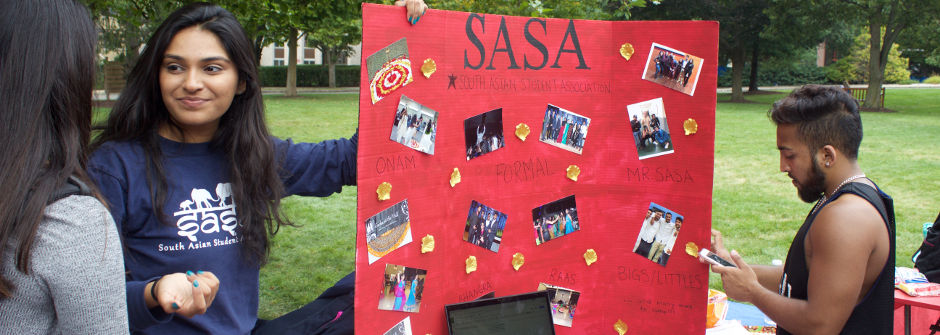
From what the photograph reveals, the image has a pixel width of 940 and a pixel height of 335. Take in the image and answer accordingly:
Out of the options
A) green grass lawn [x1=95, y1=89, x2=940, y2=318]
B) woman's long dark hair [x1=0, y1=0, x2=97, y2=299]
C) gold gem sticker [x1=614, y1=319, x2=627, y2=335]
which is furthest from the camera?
green grass lawn [x1=95, y1=89, x2=940, y2=318]

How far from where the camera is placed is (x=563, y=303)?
2875 millimetres

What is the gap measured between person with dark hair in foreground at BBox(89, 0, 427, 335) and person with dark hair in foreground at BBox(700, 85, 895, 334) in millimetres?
1704

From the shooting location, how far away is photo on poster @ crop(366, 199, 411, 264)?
2.25m

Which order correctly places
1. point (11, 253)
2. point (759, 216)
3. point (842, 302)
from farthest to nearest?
point (759, 216) → point (842, 302) → point (11, 253)

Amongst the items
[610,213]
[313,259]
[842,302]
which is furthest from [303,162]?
[313,259]

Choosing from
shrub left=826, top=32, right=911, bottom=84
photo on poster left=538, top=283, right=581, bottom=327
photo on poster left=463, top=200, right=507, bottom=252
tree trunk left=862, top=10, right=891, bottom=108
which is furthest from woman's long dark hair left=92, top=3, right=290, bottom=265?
shrub left=826, top=32, right=911, bottom=84

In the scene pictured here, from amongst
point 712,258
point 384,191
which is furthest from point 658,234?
point 384,191

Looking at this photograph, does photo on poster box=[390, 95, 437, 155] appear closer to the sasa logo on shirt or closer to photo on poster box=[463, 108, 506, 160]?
photo on poster box=[463, 108, 506, 160]

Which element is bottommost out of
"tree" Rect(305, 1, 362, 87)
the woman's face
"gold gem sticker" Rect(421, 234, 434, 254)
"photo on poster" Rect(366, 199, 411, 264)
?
"gold gem sticker" Rect(421, 234, 434, 254)

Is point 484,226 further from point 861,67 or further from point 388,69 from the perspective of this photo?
point 861,67

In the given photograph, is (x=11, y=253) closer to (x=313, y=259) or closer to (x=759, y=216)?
(x=313, y=259)

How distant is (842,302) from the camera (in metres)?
2.12

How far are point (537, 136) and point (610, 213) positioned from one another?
1.60 ft

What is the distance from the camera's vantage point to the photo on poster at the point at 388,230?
7.39 ft
